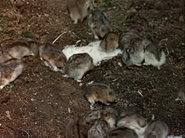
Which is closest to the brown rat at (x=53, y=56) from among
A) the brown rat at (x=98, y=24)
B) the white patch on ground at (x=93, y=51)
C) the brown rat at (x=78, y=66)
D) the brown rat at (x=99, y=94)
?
the brown rat at (x=78, y=66)

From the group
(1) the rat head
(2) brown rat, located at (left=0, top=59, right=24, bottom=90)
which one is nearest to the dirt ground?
(2) brown rat, located at (left=0, top=59, right=24, bottom=90)

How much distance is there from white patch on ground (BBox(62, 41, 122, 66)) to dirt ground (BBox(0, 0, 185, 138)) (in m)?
0.11

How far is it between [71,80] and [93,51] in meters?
0.81

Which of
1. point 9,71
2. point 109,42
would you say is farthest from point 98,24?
point 9,71

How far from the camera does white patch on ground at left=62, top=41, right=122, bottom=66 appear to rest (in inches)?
257

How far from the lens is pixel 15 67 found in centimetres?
575

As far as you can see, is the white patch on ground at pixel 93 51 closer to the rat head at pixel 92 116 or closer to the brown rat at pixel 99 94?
the brown rat at pixel 99 94

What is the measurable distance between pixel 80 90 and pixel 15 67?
94cm

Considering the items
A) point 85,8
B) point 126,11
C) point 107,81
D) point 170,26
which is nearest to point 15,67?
point 107,81

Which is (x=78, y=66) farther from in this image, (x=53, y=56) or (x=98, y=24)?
(x=98, y=24)

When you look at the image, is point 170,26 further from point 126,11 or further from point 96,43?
point 96,43

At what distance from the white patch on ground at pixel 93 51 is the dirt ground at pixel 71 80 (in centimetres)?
11

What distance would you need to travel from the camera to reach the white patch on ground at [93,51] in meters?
6.54

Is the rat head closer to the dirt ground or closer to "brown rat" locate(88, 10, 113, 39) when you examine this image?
the dirt ground
